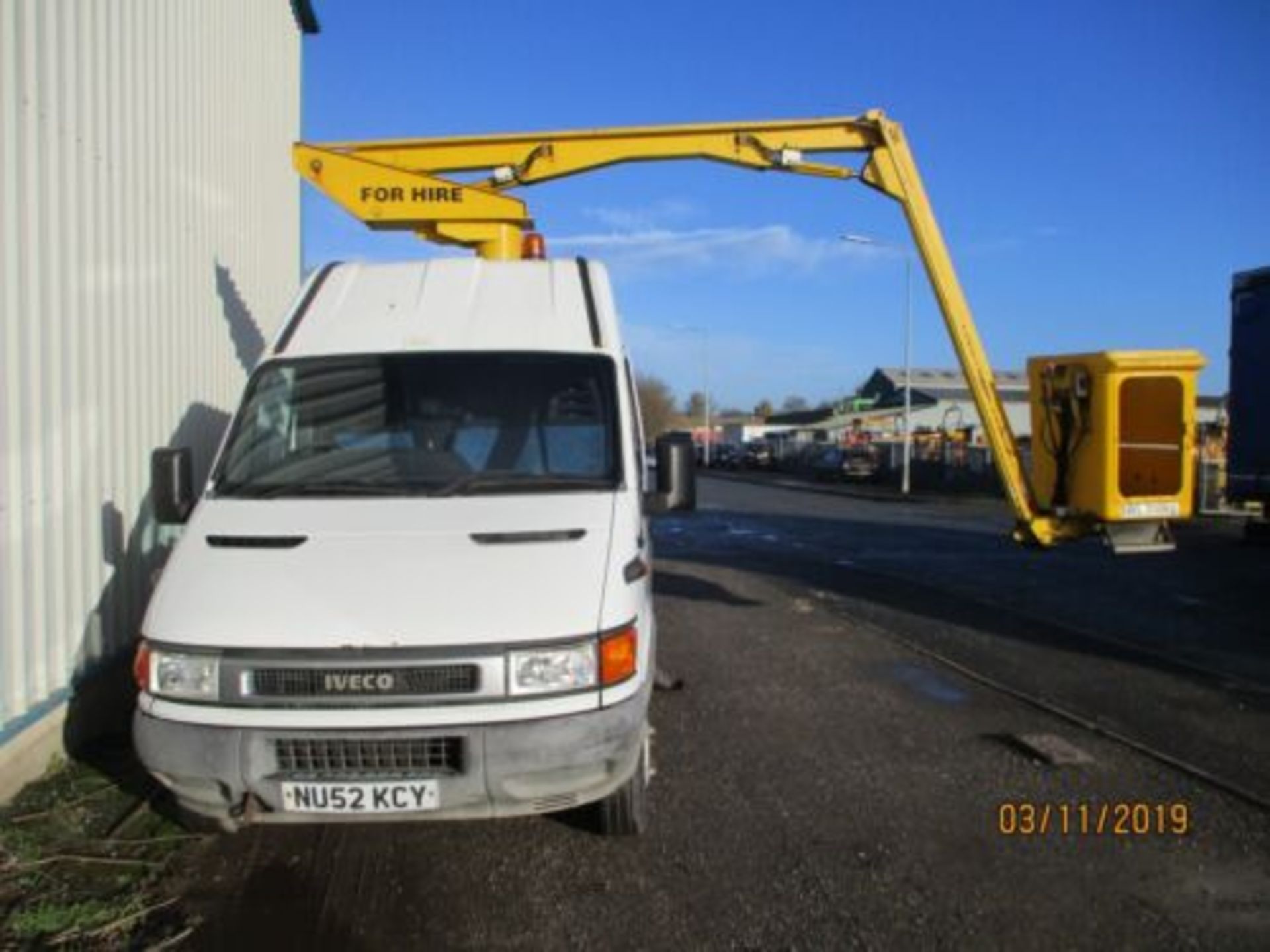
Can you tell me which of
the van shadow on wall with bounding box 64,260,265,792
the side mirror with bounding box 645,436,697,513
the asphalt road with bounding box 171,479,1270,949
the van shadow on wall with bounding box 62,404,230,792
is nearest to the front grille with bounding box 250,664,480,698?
the asphalt road with bounding box 171,479,1270,949

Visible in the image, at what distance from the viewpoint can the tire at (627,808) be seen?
4504 mm

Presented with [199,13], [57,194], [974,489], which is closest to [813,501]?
[974,489]

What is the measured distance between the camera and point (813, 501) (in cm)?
3180

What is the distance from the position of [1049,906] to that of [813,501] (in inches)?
1103

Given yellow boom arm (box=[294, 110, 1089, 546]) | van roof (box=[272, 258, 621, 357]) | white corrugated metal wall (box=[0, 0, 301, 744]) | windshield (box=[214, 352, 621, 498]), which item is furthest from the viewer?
yellow boom arm (box=[294, 110, 1089, 546])

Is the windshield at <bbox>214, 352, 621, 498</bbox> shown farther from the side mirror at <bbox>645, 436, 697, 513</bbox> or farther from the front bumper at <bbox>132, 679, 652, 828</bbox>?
the front bumper at <bbox>132, 679, 652, 828</bbox>

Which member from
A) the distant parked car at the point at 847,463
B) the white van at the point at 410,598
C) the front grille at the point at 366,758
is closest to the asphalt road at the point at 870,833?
the white van at the point at 410,598

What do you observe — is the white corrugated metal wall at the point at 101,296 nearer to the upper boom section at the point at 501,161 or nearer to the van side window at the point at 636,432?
the upper boom section at the point at 501,161

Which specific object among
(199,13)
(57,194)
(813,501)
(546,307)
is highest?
(199,13)

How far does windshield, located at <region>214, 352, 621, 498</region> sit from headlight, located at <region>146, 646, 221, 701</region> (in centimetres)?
A: 101

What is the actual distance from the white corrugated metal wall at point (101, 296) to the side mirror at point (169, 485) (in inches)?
25.1

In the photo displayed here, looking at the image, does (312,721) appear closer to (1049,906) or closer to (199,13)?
(1049,906)

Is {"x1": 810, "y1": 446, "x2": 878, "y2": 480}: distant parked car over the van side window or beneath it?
beneath

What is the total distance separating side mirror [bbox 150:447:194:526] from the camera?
5055 millimetres
